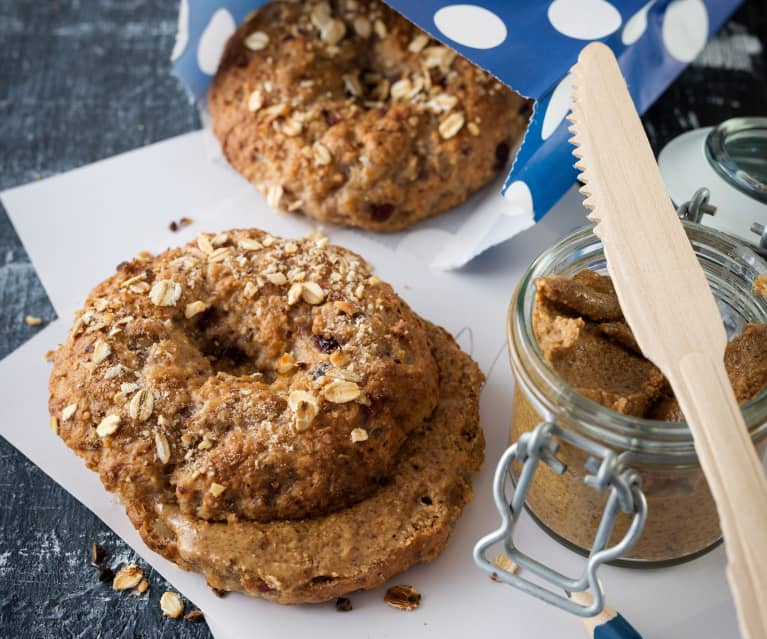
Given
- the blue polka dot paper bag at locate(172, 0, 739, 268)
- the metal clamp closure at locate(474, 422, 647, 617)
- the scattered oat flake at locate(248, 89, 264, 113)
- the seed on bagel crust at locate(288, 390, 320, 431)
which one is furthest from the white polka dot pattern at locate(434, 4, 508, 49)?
the metal clamp closure at locate(474, 422, 647, 617)

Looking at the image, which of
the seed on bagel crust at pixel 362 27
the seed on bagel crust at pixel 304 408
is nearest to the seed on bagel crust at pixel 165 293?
the seed on bagel crust at pixel 304 408

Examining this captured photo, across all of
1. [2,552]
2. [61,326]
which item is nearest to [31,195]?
[61,326]

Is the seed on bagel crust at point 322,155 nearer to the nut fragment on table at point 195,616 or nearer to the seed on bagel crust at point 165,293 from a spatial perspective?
the seed on bagel crust at point 165,293

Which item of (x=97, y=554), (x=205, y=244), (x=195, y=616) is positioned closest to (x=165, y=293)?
(x=205, y=244)

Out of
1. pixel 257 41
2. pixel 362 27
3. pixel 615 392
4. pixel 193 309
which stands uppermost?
pixel 615 392

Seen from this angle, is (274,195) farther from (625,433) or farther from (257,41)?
(625,433)

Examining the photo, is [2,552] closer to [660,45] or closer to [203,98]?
[203,98]

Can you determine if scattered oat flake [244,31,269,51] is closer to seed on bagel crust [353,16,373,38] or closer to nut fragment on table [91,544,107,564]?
seed on bagel crust [353,16,373,38]
